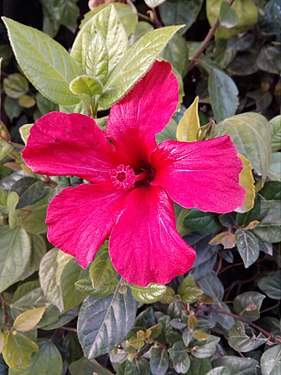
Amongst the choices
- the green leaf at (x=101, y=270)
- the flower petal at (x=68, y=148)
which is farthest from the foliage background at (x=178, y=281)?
the flower petal at (x=68, y=148)

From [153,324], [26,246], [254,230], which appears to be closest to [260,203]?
[254,230]

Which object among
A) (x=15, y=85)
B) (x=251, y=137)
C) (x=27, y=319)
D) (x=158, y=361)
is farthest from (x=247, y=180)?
(x=15, y=85)

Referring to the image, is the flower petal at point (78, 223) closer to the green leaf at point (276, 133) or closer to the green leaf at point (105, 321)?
the green leaf at point (105, 321)

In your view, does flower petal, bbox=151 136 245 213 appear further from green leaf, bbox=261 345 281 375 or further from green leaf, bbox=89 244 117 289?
green leaf, bbox=261 345 281 375

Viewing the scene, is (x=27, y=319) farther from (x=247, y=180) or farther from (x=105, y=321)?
(x=247, y=180)

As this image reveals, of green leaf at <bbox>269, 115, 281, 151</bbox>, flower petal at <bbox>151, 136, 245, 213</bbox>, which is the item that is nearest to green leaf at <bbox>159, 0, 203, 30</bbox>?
green leaf at <bbox>269, 115, 281, 151</bbox>

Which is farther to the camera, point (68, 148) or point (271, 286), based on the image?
point (271, 286)

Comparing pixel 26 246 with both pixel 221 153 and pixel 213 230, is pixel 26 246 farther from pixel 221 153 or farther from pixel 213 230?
pixel 221 153
